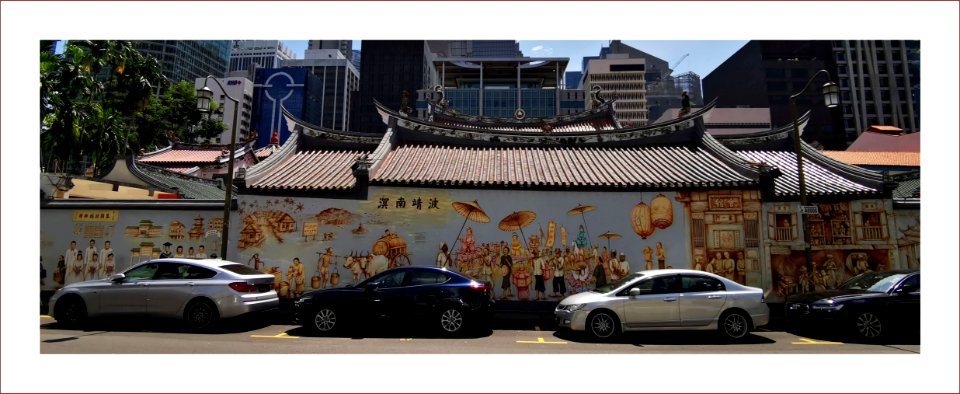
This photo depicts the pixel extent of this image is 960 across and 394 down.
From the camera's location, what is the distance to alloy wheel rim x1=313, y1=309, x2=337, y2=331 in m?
8.84

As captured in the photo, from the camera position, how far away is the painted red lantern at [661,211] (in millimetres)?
12391

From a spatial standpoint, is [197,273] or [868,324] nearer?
[868,324]

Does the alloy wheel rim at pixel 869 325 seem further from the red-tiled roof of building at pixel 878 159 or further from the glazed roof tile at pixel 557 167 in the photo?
the red-tiled roof of building at pixel 878 159

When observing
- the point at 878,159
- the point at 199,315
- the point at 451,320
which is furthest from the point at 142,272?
the point at 878,159

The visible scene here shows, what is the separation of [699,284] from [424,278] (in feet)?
17.8

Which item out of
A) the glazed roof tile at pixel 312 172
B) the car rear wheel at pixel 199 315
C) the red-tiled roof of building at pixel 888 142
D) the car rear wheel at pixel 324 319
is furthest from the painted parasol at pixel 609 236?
the red-tiled roof of building at pixel 888 142

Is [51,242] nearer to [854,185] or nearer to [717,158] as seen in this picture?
[717,158]

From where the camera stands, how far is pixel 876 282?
30.2 feet

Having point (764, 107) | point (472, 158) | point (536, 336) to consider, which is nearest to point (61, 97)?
point (472, 158)

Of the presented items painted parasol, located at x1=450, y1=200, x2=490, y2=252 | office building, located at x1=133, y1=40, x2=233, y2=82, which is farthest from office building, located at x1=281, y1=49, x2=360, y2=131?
painted parasol, located at x1=450, y1=200, x2=490, y2=252

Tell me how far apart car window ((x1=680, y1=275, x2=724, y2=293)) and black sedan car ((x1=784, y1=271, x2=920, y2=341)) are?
2.12 meters

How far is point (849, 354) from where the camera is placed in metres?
7.39

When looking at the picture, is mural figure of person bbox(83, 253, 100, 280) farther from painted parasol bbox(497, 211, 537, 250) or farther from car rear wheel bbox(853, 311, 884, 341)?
car rear wheel bbox(853, 311, 884, 341)

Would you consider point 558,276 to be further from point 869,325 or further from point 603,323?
point 869,325
